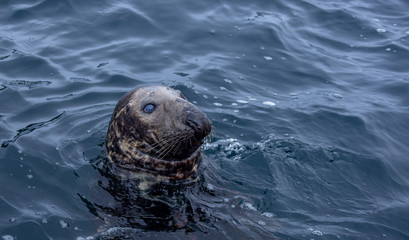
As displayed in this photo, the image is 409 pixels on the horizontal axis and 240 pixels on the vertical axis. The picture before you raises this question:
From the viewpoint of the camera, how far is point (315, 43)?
46.2 ft

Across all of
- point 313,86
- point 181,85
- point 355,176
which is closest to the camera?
point 355,176

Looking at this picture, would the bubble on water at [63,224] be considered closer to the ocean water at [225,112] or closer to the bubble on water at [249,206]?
the ocean water at [225,112]

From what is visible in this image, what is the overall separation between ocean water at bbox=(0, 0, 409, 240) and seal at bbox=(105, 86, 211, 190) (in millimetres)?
296

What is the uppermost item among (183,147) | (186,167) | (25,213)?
(183,147)

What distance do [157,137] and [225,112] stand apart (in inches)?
139

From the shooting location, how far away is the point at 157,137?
6824mm

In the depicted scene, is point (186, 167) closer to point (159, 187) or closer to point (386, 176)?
point (159, 187)

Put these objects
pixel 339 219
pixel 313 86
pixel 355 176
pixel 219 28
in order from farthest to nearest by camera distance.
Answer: pixel 219 28 → pixel 313 86 → pixel 355 176 → pixel 339 219

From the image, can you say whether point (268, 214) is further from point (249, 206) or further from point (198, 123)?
point (198, 123)

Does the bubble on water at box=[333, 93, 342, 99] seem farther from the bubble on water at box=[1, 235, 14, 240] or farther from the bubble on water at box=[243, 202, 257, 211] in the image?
the bubble on water at box=[1, 235, 14, 240]

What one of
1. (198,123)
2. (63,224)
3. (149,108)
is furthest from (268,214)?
(63,224)

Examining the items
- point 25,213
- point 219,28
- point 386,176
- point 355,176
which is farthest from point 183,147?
point 219,28

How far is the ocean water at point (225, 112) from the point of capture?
6.83 m

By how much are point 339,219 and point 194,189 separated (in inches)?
84.2
